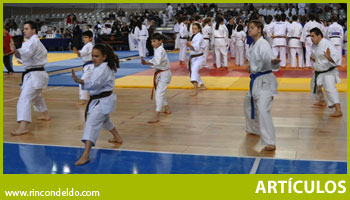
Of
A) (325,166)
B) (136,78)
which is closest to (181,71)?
(136,78)

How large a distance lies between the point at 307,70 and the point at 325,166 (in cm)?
1055

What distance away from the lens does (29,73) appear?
7.72 metres

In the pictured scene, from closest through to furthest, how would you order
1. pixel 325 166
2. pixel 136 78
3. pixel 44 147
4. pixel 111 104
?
pixel 325 166 → pixel 111 104 → pixel 44 147 → pixel 136 78

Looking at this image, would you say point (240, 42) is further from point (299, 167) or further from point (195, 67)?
point (299, 167)

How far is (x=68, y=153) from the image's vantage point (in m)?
6.36

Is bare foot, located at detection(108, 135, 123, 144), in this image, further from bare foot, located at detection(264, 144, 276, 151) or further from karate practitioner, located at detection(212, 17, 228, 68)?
karate practitioner, located at detection(212, 17, 228, 68)

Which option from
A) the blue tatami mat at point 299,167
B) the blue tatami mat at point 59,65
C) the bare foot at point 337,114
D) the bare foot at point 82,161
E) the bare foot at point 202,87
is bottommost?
the blue tatami mat at point 59,65

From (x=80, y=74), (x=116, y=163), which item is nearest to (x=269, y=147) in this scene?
(x=116, y=163)

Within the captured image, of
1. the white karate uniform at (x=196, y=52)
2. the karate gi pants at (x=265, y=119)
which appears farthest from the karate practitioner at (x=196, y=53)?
the karate gi pants at (x=265, y=119)

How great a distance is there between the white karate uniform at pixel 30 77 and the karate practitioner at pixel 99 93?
1753 mm

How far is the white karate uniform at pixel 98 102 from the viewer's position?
591 cm

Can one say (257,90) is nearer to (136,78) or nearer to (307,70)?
(136,78)

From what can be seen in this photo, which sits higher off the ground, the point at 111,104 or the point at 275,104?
the point at 111,104

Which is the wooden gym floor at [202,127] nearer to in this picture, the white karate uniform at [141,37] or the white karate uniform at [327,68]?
the white karate uniform at [327,68]
